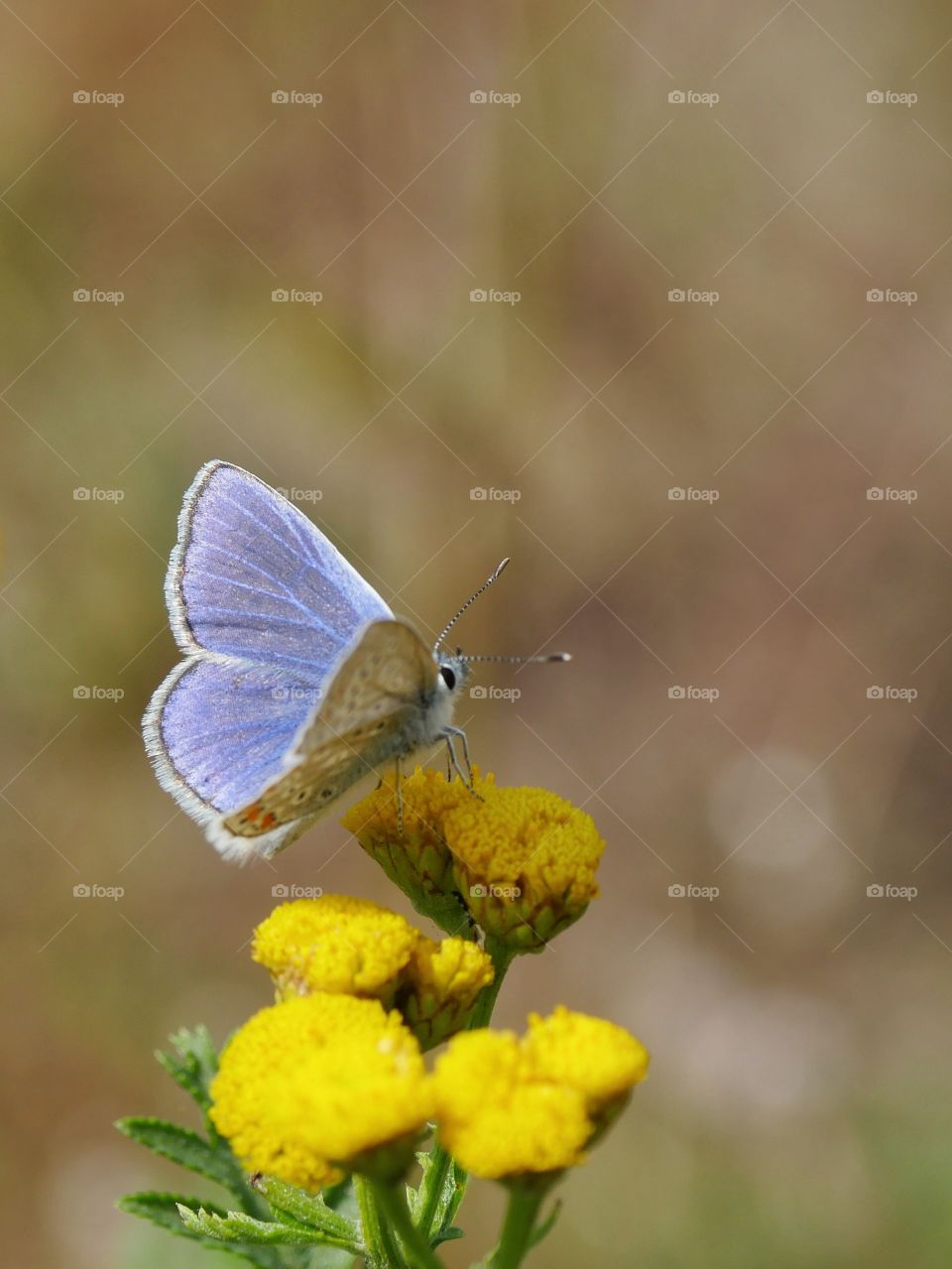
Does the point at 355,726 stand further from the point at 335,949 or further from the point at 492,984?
the point at 492,984

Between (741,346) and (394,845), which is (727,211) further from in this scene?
(394,845)

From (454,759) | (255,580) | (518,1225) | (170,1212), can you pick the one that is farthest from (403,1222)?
(255,580)

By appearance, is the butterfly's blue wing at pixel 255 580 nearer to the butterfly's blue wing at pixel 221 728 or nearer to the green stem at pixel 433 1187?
the butterfly's blue wing at pixel 221 728

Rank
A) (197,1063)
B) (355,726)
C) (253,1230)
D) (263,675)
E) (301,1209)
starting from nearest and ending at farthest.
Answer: (253,1230)
(301,1209)
(355,726)
(197,1063)
(263,675)

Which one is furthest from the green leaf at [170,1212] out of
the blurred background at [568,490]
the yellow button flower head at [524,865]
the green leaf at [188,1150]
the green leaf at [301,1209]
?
the blurred background at [568,490]

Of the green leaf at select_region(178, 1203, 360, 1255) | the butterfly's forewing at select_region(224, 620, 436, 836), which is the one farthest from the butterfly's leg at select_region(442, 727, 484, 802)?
the green leaf at select_region(178, 1203, 360, 1255)

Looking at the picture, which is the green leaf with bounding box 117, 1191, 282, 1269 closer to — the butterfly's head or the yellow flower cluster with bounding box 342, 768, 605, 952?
the yellow flower cluster with bounding box 342, 768, 605, 952

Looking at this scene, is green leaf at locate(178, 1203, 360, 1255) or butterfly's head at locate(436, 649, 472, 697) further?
butterfly's head at locate(436, 649, 472, 697)
